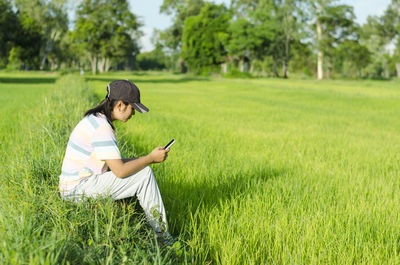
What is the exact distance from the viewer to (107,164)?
244 cm

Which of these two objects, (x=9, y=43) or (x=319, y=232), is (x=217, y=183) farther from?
(x=9, y=43)

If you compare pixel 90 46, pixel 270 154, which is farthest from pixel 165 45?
pixel 270 154

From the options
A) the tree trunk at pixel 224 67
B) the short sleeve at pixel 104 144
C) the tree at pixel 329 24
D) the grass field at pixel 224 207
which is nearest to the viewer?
the grass field at pixel 224 207

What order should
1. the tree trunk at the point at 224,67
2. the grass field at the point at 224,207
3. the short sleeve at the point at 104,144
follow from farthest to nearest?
the tree trunk at the point at 224,67 → the short sleeve at the point at 104,144 → the grass field at the point at 224,207

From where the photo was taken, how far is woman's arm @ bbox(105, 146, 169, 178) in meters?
2.33

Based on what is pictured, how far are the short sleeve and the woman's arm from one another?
1.6 inches

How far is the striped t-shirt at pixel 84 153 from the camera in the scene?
7.85 feet

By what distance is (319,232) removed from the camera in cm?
260

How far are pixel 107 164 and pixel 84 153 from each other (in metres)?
0.19

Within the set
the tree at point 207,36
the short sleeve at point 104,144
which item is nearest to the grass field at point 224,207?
the short sleeve at point 104,144

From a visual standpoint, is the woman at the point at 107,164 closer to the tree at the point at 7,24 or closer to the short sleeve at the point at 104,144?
the short sleeve at the point at 104,144

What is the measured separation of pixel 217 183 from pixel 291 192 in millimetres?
734

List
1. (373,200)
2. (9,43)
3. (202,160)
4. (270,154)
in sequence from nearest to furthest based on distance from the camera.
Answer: (373,200), (202,160), (270,154), (9,43)

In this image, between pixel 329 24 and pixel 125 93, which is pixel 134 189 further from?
pixel 329 24
